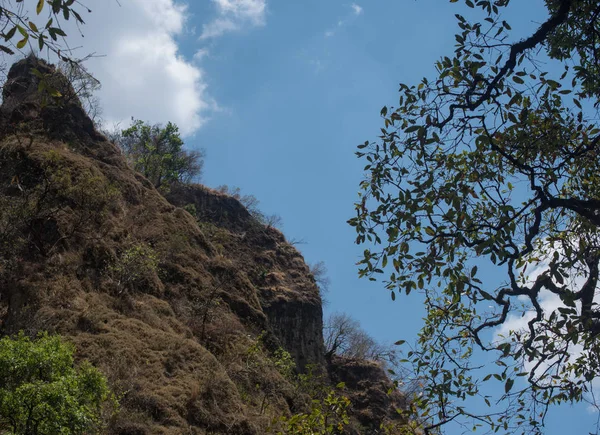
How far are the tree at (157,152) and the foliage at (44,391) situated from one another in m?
20.8

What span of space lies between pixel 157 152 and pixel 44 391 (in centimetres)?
2431

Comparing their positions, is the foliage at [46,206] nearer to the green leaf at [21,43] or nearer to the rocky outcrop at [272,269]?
the rocky outcrop at [272,269]

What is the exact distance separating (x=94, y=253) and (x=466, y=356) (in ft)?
43.4

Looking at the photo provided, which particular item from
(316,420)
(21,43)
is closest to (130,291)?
(316,420)

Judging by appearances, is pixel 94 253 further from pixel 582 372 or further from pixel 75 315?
pixel 582 372

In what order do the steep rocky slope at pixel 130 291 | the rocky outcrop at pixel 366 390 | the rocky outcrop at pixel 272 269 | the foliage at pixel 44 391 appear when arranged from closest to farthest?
the foliage at pixel 44 391 < the steep rocky slope at pixel 130 291 < the rocky outcrop at pixel 366 390 < the rocky outcrop at pixel 272 269

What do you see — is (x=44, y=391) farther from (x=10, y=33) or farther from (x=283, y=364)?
(x=283, y=364)

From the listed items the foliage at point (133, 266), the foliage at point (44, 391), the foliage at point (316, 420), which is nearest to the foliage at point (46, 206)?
the foliage at point (133, 266)

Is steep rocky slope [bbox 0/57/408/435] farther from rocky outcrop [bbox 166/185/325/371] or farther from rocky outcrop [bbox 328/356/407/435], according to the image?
rocky outcrop [bbox 328/356/407/435]

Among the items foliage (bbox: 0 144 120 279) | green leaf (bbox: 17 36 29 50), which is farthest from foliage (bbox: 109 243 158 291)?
green leaf (bbox: 17 36 29 50)

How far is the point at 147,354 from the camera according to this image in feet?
48.3

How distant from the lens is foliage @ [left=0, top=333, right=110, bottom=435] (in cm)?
743

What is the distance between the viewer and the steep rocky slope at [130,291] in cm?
1366

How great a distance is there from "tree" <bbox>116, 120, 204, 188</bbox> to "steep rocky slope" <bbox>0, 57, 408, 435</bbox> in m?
5.68
